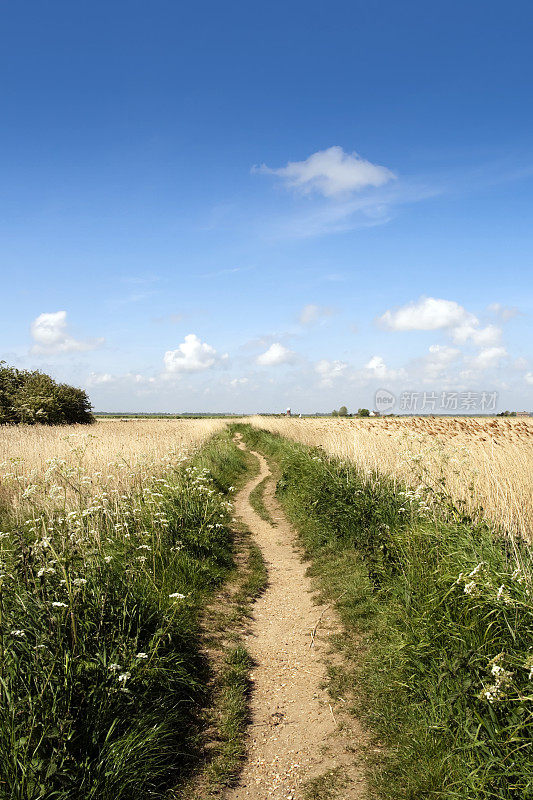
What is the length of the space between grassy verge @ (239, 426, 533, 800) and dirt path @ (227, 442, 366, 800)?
28 cm

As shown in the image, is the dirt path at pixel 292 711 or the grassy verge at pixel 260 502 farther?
the grassy verge at pixel 260 502

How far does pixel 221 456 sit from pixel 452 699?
51.1 ft

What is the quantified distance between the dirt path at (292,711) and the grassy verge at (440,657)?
0.28 meters

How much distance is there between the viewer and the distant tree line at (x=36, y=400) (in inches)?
1344

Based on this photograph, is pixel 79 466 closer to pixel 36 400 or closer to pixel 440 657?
pixel 440 657

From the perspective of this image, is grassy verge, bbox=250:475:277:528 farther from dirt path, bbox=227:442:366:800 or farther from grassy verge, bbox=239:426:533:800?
grassy verge, bbox=239:426:533:800

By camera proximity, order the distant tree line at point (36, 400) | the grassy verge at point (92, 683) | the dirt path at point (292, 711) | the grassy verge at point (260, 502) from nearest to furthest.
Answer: the grassy verge at point (92, 683), the dirt path at point (292, 711), the grassy verge at point (260, 502), the distant tree line at point (36, 400)

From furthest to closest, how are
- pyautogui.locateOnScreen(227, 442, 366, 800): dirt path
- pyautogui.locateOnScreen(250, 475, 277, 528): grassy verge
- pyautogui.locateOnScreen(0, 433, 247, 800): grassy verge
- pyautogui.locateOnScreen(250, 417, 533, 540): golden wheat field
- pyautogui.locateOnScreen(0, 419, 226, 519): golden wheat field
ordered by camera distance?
pyautogui.locateOnScreen(250, 475, 277, 528): grassy verge
pyautogui.locateOnScreen(0, 419, 226, 519): golden wheat field
pyautogui.locateOnScreen(250, 417, 533, 540): golden wheat field
pyautogui.locateOnScreen(227, 442, 366, 800): dirt path
pyautogui.locateOnScreen(0, 433, 247, 800): grassy verge

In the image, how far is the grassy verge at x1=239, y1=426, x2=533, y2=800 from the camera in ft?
10.5

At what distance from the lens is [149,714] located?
3816 millimetres

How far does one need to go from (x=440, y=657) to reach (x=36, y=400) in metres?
36.6

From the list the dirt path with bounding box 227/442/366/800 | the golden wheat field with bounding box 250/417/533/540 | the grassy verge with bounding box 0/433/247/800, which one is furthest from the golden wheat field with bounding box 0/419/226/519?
the golden wheat field with bounding box 250/417/533/540

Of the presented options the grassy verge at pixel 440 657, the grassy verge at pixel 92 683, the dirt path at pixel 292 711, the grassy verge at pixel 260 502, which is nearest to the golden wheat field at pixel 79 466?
the grassy verge at pixel 92 683

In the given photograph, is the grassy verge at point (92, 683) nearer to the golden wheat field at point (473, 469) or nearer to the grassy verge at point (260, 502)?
the golden wheat field at point (473, 469)
